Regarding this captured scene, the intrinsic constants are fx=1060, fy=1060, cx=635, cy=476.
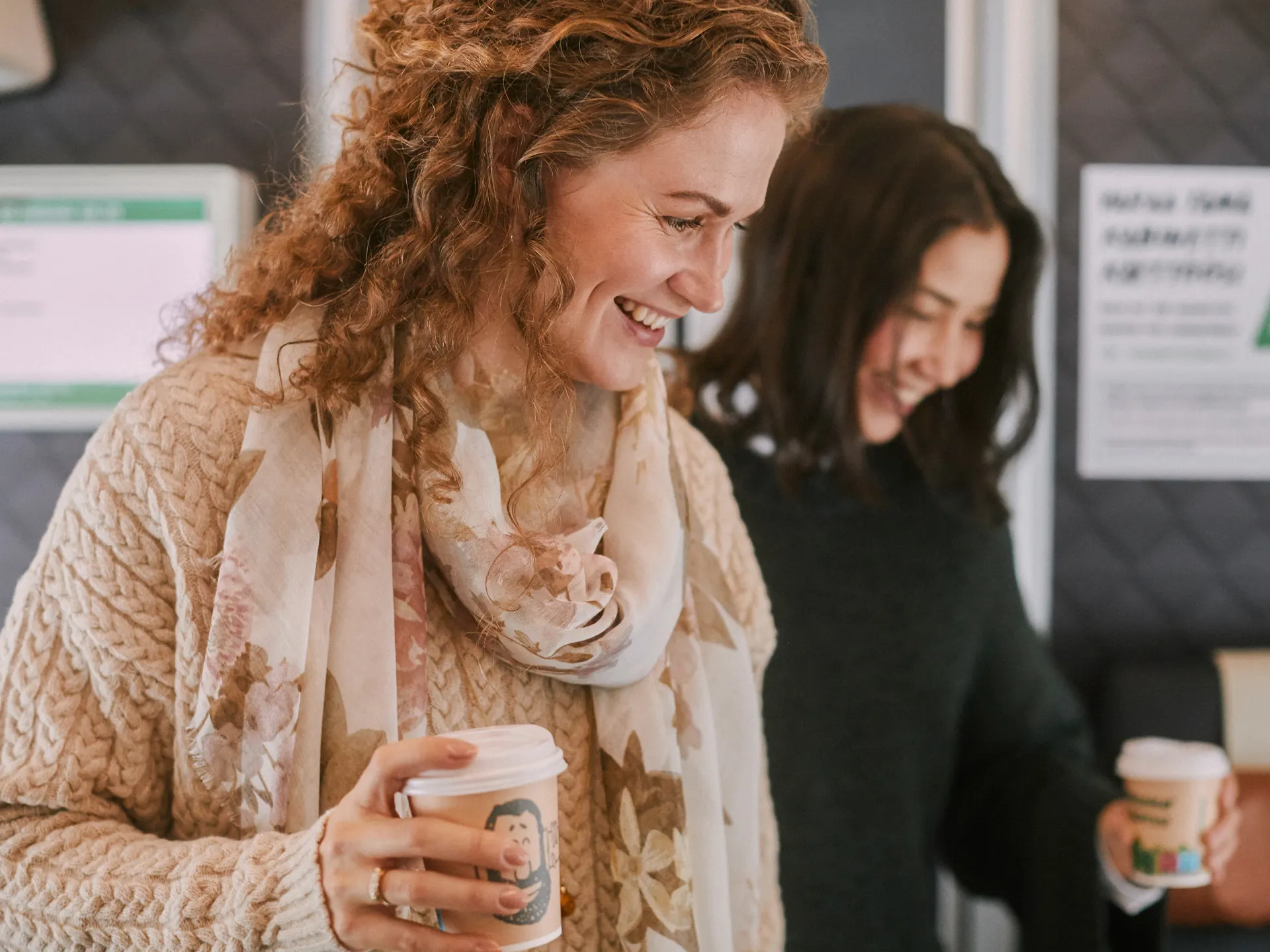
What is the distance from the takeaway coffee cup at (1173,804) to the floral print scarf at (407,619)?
0.54 metres

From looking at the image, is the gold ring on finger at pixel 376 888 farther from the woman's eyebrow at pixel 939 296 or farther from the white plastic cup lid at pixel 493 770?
the woman's eyebrow at pixel 939 296

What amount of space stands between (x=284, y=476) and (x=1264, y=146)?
2129mm

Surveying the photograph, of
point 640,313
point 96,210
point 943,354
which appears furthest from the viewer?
point 96,210

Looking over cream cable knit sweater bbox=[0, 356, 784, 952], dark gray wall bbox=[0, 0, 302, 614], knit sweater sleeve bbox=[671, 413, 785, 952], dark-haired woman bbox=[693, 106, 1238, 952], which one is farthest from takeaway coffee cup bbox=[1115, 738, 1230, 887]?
dark gray wall bbox=[0, 0, 302, 614]

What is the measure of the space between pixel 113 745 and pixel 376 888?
31cm

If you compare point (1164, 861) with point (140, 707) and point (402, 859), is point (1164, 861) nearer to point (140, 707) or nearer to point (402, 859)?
point (402, 859)

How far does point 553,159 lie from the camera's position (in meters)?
0.89

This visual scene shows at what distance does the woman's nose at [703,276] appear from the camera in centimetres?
93

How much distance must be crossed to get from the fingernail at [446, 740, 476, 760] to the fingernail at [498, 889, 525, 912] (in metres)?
0.09

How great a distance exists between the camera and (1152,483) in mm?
2193

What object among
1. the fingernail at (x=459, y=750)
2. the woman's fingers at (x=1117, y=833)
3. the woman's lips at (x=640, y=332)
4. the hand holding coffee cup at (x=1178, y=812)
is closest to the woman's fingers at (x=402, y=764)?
the fingernail at (x=459, y=750)

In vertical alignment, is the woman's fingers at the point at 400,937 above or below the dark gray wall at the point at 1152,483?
below

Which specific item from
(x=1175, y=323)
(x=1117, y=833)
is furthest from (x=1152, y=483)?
(x=1117, y=833)

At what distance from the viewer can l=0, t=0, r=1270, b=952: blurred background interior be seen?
2.11 m
